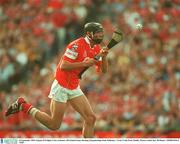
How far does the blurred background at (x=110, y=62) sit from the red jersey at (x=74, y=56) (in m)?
3.54

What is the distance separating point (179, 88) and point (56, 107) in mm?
4531

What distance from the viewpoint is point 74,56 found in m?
9.16

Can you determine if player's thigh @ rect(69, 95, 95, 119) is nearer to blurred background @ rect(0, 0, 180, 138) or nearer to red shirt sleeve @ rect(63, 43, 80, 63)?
red shirt sleeve @ rect(63, 43, 80, 63)

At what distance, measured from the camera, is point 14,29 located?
52.2 ft

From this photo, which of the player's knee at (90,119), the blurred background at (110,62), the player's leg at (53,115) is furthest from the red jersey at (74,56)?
the blurred background at (110,62)

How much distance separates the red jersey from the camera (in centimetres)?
914

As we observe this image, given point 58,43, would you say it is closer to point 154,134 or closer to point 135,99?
point 135,99

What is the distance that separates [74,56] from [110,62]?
5274mm

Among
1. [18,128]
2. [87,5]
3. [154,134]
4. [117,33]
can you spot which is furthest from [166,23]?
[117,33]

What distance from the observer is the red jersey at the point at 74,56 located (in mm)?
9141

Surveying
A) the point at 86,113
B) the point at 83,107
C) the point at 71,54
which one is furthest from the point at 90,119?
the point at 71,54

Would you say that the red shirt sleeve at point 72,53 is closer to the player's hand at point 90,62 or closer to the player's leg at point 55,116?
the player's hand at point 90,62

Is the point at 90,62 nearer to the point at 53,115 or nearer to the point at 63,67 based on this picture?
the point at 63,67

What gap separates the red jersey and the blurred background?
3536 mm
